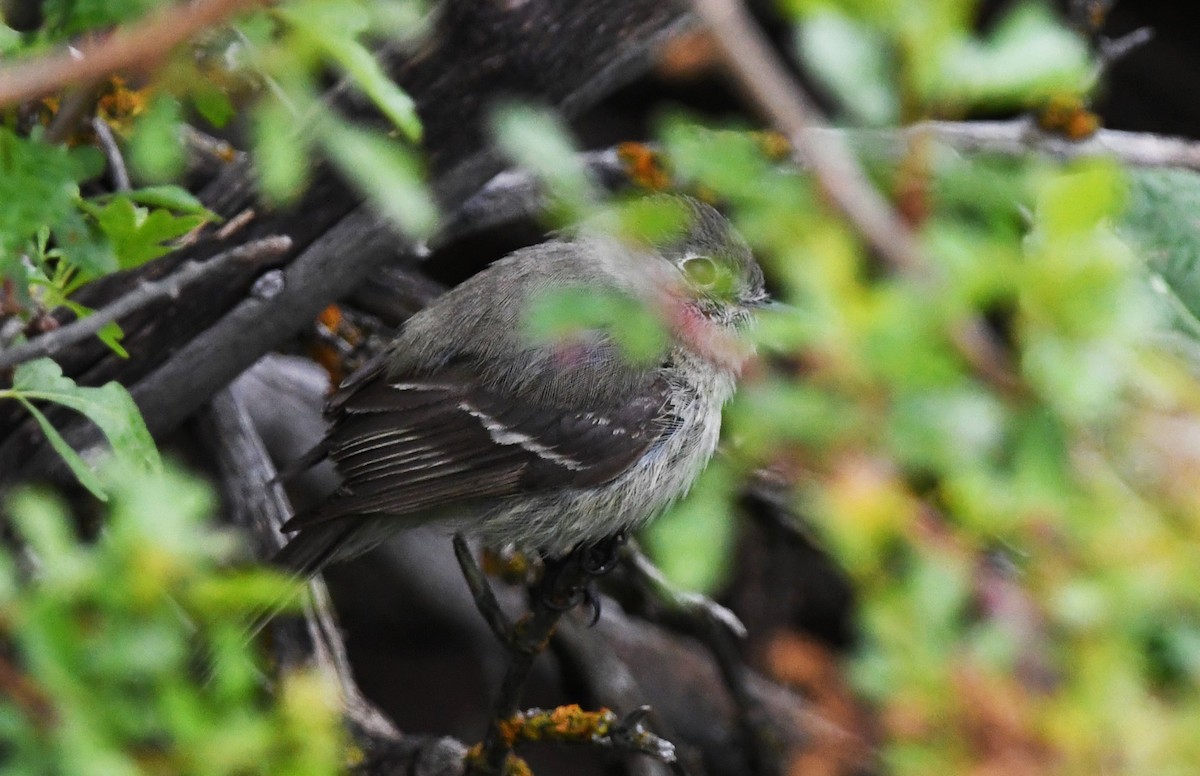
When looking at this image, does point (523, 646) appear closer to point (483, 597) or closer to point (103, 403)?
point (483, 597)

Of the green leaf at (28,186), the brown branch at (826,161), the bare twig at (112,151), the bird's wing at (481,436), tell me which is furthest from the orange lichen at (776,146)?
the brown branch at (826,161)

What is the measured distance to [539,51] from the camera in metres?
3.73

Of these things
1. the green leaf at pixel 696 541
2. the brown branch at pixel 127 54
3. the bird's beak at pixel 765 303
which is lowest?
the bird's beak at pixel 765 303

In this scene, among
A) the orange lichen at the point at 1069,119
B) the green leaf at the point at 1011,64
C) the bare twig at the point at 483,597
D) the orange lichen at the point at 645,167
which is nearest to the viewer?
the green leaf at the point at 1011,64

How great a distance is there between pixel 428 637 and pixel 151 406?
2318 mm

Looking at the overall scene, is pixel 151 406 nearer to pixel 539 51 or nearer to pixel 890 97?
pixel 539 51

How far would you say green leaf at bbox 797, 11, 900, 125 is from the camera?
130cm

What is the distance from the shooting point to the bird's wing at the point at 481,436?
12.9ft

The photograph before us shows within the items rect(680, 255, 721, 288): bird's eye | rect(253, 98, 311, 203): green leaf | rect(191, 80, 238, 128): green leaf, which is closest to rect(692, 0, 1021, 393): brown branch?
rect(253, 98, 311, 203): green leaf

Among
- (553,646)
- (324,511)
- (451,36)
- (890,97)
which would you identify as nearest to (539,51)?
(451,36)

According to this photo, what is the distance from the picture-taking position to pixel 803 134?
114cm

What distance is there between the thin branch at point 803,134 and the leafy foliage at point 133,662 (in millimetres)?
662

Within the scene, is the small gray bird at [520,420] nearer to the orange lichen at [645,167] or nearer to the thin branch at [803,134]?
the orange lichen at [645,167]

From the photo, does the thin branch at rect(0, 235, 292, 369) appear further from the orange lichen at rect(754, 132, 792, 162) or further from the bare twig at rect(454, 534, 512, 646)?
the orange lichen at rect(754, 132, 792, 162)
